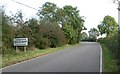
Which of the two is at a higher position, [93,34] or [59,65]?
[93,34]

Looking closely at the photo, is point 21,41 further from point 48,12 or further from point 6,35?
point 48,12

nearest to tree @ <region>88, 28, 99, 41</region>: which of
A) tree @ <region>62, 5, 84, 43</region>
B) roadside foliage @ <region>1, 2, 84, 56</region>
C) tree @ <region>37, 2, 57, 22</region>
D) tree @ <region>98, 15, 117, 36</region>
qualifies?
tree @ <region>98, 15, 117, 36</region>

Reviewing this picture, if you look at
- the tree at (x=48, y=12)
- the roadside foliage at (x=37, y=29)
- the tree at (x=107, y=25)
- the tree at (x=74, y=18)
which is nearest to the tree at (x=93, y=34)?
the tree at (x=107, y=25)

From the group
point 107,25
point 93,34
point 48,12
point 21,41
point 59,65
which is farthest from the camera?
point 93,34

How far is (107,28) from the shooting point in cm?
12975

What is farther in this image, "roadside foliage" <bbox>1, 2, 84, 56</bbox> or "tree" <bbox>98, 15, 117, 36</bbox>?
"tree" <bbox>98, 15, 117, 36</bbox>

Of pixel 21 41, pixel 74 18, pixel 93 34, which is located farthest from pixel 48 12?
pixel 93 34

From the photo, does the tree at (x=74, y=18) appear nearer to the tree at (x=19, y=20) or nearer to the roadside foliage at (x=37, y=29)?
the roadside foliage at (x=37, y=29)

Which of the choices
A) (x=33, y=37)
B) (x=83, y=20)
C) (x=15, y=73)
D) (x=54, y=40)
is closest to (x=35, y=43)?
(x=33, y=37)

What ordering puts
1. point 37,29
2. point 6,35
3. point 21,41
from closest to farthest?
point 6,35 → point 21,41 → point 37,29

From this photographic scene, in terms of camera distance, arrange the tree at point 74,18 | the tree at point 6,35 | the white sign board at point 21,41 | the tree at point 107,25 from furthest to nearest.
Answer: the tree at point 107,25 < the tree at point 74,18 < the white sign board at point 21,41 < the tree at point 6,35

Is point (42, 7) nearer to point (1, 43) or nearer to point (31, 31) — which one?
point (31, 31)

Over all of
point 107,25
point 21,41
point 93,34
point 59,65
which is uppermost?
point 107,25

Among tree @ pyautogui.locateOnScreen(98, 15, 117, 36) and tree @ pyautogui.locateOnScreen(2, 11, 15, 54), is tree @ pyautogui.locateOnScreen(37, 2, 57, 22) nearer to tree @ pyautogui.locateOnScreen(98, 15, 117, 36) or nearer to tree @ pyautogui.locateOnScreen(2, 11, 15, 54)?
tree @ pyautogui.locateOnScreen(2, 11, 15, 54)
